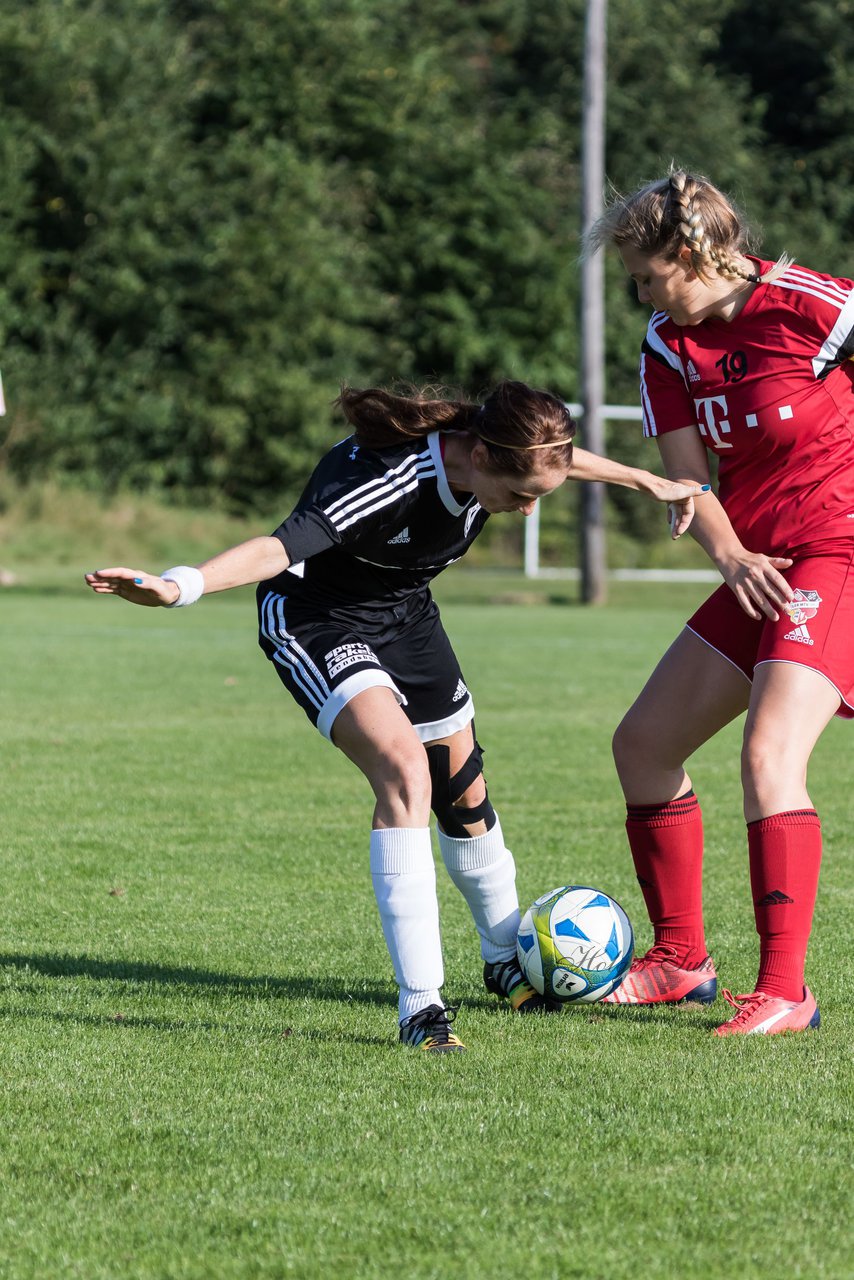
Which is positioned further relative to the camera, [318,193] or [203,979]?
[318,193]

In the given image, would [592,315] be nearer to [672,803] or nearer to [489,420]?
[672,803]

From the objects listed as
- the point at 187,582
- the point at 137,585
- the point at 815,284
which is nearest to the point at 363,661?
the point at 187,582

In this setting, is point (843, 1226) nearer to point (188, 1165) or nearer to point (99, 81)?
point (188, 1165)

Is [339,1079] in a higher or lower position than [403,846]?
lower

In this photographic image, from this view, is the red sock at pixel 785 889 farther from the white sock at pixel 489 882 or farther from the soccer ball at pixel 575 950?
the white sock at pixel 489 882

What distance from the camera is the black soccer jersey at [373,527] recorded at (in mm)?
4109

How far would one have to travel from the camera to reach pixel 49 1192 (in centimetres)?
309

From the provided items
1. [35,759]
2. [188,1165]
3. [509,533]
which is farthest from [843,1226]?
[509,533]

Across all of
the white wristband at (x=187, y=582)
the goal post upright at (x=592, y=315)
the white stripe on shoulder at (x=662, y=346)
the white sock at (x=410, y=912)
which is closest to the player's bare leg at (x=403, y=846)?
the white sock at (x=410, y=912)

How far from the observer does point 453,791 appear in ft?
15.5

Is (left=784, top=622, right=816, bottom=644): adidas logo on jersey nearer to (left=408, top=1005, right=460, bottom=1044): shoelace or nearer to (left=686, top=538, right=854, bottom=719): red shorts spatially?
(left=686, top=538, right=854, bottom=719): red shorts

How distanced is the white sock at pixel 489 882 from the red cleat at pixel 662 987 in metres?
0.35

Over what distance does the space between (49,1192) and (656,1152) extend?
1183mm

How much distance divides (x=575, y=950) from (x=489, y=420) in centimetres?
150
